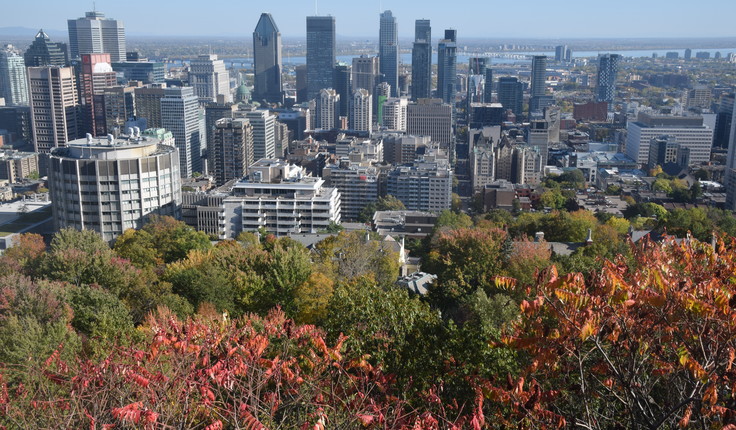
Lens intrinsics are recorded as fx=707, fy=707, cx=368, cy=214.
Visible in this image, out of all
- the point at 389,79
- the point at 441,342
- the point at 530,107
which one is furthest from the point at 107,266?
the point at 389,79

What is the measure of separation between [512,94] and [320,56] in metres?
28.7

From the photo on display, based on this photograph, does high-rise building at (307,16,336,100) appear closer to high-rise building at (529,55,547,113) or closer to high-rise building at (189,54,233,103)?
high-rise building at (189,54,233,103)

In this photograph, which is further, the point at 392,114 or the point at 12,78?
the point at 12,78

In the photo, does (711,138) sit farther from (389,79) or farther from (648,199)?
(389,79)

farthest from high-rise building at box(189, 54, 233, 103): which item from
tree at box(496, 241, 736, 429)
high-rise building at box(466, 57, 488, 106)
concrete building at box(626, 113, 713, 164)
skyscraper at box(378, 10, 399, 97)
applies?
tree at box(496, 241, 736, 429)

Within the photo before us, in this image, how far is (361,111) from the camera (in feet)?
263

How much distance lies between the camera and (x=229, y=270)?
600 inches

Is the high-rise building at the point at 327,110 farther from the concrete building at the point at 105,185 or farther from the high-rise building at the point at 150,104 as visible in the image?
the concrete building at the point at 105,185

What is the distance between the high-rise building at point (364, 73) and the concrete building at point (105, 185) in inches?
2971

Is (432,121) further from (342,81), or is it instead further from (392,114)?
(342,81)

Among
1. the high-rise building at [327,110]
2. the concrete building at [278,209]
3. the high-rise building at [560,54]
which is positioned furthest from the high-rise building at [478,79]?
the high-rise building at [560,54]

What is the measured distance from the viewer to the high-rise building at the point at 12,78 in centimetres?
8388


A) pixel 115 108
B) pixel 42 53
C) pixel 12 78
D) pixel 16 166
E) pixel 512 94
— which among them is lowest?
pixel 16 166

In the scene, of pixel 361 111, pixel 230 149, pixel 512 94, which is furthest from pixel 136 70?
pixel 512 94
